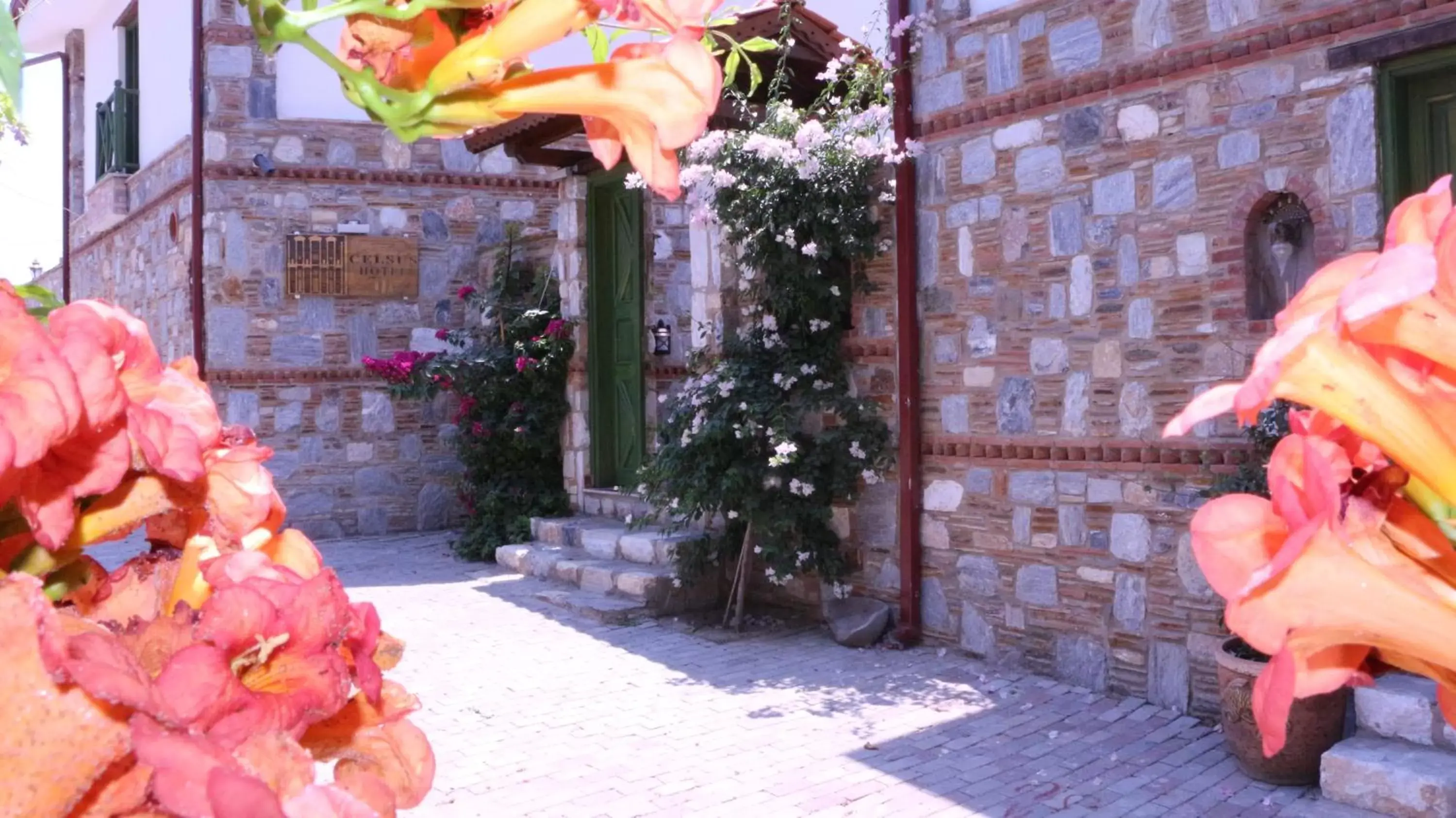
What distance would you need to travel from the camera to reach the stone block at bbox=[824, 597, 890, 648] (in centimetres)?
693

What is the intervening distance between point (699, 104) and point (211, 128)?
1128cm

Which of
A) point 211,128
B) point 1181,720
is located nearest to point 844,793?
point 1181,720

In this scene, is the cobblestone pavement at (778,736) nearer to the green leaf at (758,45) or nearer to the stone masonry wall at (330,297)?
the green leaf at (758,45)

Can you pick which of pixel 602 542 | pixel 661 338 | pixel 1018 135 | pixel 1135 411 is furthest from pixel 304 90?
pixel 1135 411

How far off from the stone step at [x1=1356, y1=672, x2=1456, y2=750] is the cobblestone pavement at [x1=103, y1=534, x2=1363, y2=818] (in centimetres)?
38

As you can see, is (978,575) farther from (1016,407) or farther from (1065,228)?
(1065,228)

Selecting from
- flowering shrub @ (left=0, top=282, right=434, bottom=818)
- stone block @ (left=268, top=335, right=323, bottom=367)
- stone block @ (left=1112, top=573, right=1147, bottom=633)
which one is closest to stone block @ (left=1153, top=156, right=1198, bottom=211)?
stone block @ (left=1112, top=573, right=1147, bottom=633)

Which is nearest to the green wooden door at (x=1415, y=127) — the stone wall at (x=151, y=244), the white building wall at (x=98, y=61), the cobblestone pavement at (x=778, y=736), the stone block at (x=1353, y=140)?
the stone block at (x=1353, y=140)

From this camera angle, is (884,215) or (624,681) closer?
(624,681)

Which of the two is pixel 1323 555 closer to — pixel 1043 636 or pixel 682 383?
pixel 1043 636

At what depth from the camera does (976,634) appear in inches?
257

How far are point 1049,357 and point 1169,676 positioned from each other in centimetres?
168

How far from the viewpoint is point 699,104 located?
816mm

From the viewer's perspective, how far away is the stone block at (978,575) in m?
6.44
